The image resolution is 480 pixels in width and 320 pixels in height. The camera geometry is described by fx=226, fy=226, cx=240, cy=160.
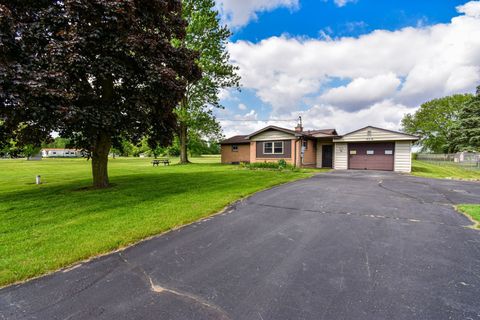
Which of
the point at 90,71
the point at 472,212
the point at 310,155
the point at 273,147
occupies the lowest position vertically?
the point at 472,212

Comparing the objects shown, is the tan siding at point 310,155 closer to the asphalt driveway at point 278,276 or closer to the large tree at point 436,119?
the asphalt driveway at point 278,276

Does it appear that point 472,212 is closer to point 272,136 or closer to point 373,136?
point 373,136

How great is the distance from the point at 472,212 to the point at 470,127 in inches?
1396

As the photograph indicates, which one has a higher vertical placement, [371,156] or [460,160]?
[371,156]

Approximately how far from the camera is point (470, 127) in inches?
1185

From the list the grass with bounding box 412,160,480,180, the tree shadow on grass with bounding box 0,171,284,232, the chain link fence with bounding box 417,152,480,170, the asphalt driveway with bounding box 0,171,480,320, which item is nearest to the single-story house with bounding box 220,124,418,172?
the grass with bounding box 412,160,480,180

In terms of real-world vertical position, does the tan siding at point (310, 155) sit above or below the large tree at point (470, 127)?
below

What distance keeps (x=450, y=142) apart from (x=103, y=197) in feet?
142

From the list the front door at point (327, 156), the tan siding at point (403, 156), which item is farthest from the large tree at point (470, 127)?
the front door at point (327, 156)

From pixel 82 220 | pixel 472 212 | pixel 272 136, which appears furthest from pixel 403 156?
pixel 82 220

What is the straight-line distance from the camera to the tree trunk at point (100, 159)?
9.26 metres

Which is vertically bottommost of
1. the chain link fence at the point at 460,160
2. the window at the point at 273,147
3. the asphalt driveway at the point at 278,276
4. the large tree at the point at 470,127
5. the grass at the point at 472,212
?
the asphalt driveway at the point at 278,276

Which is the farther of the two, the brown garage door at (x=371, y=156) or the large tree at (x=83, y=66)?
the brown garage door at (x=371, y=156)

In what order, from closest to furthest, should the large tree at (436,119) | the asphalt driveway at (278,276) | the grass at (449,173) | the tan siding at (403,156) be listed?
1. the asphalt driveway at (278,276)
2. the grass at (449,173)
3. the tan siding at (403,156)
4. the large tree at (436,119)
